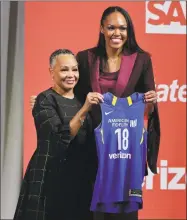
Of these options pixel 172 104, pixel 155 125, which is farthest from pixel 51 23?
pixel 155 125

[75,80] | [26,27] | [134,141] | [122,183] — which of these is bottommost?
[122,183]

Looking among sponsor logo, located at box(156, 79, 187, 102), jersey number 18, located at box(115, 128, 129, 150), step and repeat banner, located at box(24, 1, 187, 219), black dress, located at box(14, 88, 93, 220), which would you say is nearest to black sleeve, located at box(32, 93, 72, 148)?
black dress, located at box(14, 88, 93, 220)

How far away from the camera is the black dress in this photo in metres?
1.92

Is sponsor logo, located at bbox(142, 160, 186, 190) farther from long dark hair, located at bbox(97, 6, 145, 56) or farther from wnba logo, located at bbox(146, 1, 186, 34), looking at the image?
long dark hair, located at bbox(97, 6, 145, 56)

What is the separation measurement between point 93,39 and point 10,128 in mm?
754

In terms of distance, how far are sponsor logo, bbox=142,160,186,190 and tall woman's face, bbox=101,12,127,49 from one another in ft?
4.01

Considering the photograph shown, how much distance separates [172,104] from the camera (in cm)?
303

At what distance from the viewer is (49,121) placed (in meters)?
1.89

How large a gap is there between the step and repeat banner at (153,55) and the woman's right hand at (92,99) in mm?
1090

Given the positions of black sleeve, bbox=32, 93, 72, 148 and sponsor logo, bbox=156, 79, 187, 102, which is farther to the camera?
sponsor logo, bbox=156, 79, 187, 102

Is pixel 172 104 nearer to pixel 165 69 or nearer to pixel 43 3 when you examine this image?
pixel 165 69

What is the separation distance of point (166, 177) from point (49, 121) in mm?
1343

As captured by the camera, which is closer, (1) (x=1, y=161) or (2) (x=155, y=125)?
(2) (x=155, y=125)

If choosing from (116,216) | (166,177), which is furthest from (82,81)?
(166,177)
